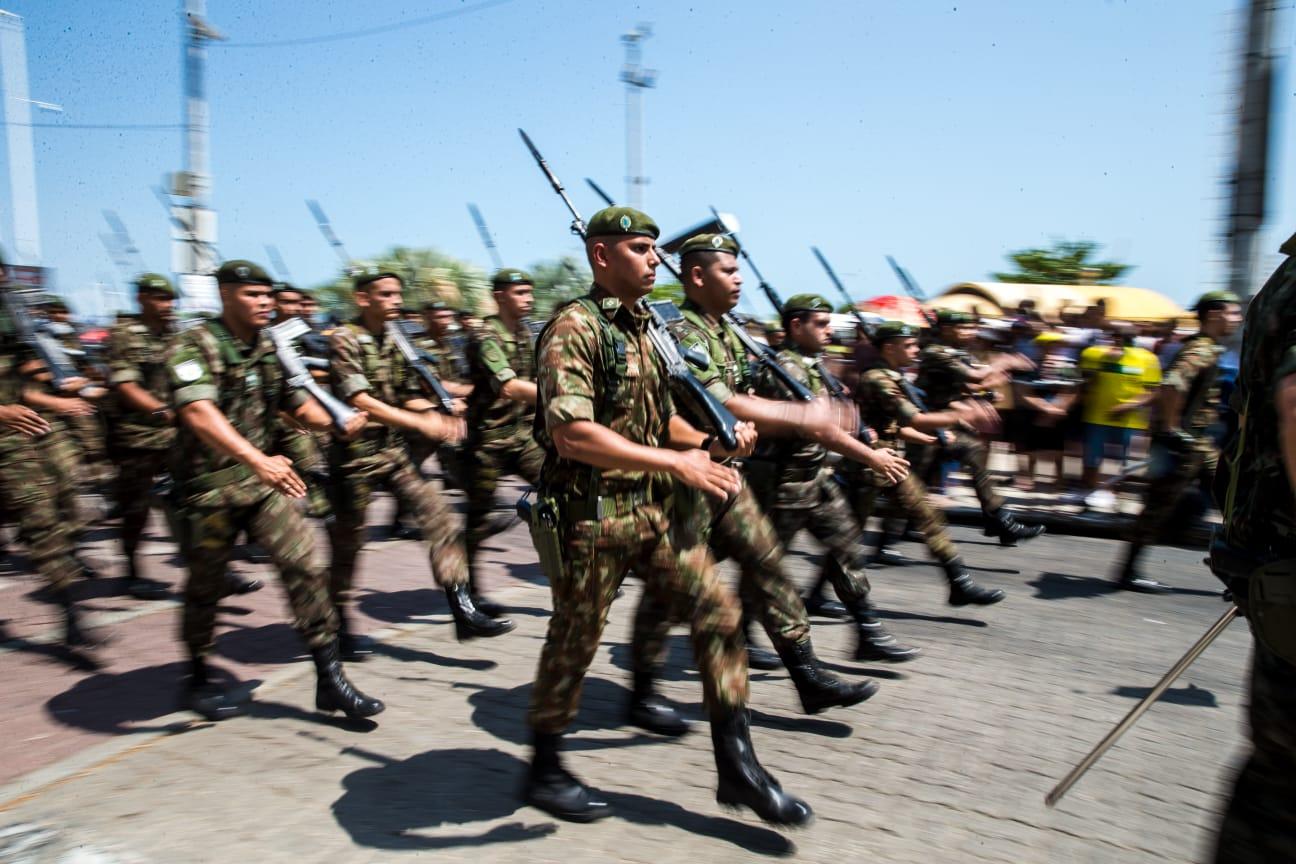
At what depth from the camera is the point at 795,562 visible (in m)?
7.86

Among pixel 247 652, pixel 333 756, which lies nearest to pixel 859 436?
pixel 333 756

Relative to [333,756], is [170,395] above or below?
above

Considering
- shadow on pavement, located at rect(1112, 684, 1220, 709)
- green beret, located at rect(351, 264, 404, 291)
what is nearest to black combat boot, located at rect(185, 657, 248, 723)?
green beret, located at rect(351, 264, 404, 291)

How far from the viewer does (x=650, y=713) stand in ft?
13.9

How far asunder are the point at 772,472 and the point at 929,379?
311 cm

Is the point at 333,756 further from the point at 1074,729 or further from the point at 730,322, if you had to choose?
the point at 1074,729

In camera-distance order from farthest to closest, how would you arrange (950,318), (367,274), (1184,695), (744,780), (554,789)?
1. (950,318)
2. (367,274)
3. (1184,695)
4. (554,789)
5. (744,780)

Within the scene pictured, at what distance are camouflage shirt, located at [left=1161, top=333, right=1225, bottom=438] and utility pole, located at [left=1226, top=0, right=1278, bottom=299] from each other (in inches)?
118

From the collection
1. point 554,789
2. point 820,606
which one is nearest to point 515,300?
point 820,606

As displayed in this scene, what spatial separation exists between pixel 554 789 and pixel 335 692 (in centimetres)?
130

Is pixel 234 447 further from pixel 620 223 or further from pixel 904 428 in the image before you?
pixel 904 428

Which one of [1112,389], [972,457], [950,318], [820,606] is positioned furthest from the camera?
[1112,389]

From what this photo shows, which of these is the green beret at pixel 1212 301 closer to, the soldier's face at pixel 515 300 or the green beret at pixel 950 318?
Answer: the green beret at pixel 950 318

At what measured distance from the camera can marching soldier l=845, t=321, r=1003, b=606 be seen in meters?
5.92
